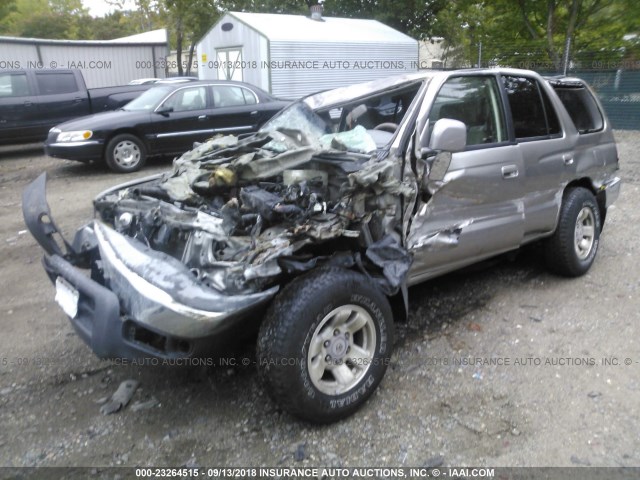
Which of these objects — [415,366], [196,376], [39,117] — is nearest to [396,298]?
[415,366]

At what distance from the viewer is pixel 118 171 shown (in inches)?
377

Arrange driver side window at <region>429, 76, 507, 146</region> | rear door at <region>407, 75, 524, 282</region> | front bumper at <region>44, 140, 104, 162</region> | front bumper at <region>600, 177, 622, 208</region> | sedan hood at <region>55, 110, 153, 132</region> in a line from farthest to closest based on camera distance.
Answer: sedan hood at <region>55, 110, 153, 132</region> < front bumper at <region>44, 140, 104, 162</region> < front bumper at <region>600, 177, 622, 208</region> < driver side window at <region>429, 76, 507, 146</region> < rear door at <region>407, 75, 524, 282</region>

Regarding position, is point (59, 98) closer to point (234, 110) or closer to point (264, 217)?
point (234, 110)

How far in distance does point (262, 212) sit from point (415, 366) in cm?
141

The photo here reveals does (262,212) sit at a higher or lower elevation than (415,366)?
higher

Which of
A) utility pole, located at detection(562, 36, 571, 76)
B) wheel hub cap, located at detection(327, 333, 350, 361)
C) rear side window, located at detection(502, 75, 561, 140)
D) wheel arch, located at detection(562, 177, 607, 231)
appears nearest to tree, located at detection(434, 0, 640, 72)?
utility pole, located at detection(562, 36, 571, 76)

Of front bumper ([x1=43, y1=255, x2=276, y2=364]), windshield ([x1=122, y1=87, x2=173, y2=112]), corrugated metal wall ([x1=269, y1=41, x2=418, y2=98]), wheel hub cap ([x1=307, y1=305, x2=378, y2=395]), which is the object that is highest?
corrugated metal wall ([x1=269, y1=41, x2=418, y2=98])

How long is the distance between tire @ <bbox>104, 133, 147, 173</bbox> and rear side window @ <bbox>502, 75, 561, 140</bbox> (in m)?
7.05

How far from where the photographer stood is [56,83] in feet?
38.1

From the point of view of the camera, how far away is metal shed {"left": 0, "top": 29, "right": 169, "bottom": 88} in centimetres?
1647

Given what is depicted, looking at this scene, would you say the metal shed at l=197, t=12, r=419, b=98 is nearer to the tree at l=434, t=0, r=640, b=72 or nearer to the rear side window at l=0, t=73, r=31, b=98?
the tree at l=434, t=0, r=640, b=72

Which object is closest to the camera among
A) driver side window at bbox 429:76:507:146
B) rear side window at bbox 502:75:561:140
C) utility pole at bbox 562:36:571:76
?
driver side window at bbox 429:76:507:146

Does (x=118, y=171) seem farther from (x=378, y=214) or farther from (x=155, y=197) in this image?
(x=378, y=214)

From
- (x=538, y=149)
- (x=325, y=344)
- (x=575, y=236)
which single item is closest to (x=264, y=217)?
(x=325, y=344)
